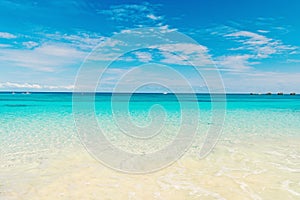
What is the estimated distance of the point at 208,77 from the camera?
11.0 meters

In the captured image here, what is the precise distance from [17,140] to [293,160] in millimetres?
10759

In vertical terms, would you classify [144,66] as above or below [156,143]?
above

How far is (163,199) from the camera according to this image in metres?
5.14

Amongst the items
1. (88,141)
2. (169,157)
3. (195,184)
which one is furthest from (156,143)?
(195,184)

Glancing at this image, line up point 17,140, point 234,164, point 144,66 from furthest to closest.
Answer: point 144,66 < point 17,140 < point 234,164

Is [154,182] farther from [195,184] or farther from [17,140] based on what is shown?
[17,140]

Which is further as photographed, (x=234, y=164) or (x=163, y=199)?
(x=234, y=164)

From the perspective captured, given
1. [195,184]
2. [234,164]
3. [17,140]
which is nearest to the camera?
[195,184]

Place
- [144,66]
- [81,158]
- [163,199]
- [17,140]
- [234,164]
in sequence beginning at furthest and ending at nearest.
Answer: [144,66], [17,140], [81,158], [234,164], [163,199]

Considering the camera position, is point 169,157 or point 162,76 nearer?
point 169,157

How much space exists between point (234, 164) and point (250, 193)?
2.12 m

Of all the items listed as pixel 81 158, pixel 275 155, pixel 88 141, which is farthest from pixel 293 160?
pixel 88 141

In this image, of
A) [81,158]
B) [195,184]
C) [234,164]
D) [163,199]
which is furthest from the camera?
[81,158]

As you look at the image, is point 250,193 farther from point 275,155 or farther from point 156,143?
point 156,143
